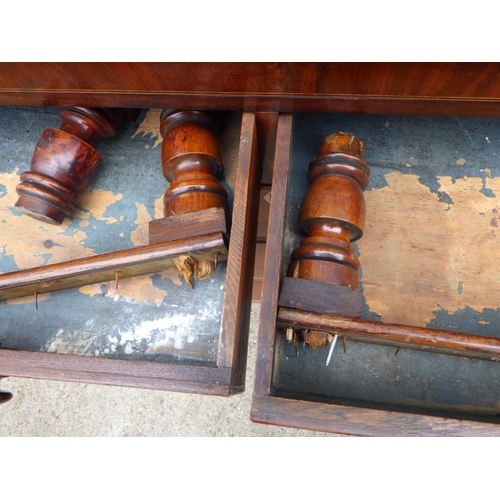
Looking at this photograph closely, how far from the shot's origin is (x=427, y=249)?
124 centimetres

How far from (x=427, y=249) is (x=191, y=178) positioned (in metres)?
0.66

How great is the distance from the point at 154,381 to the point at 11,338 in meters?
0.53

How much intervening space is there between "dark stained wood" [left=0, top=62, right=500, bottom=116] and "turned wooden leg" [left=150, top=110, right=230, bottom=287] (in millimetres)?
66

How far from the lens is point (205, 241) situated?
1.06m

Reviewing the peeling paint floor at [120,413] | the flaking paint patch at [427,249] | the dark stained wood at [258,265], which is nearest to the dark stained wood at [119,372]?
the flaking paint patch at [427,249]

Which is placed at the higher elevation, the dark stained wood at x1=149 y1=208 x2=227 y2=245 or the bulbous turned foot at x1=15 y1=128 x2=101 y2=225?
the bulbous turned foot at x1=15 y1=128 x2=101 y2=225

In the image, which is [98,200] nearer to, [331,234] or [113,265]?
[113,265]

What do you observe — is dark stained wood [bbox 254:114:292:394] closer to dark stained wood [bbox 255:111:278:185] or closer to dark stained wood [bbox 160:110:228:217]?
dark stained wood [bbox 255:111:278:185]

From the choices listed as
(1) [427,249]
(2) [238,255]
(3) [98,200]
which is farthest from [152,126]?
(1) [427,249]

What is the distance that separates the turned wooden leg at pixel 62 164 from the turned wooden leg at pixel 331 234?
1.98ft

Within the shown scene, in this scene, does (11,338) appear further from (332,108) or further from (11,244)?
(332,108)

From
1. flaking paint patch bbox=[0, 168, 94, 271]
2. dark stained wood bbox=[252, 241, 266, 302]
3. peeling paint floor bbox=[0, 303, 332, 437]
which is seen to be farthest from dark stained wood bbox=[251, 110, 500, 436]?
peeling paint floor bbox=[0, 303, 332, 437]

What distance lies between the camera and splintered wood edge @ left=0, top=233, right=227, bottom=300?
1066 mm

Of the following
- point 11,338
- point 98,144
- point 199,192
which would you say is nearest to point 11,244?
point 11,338
